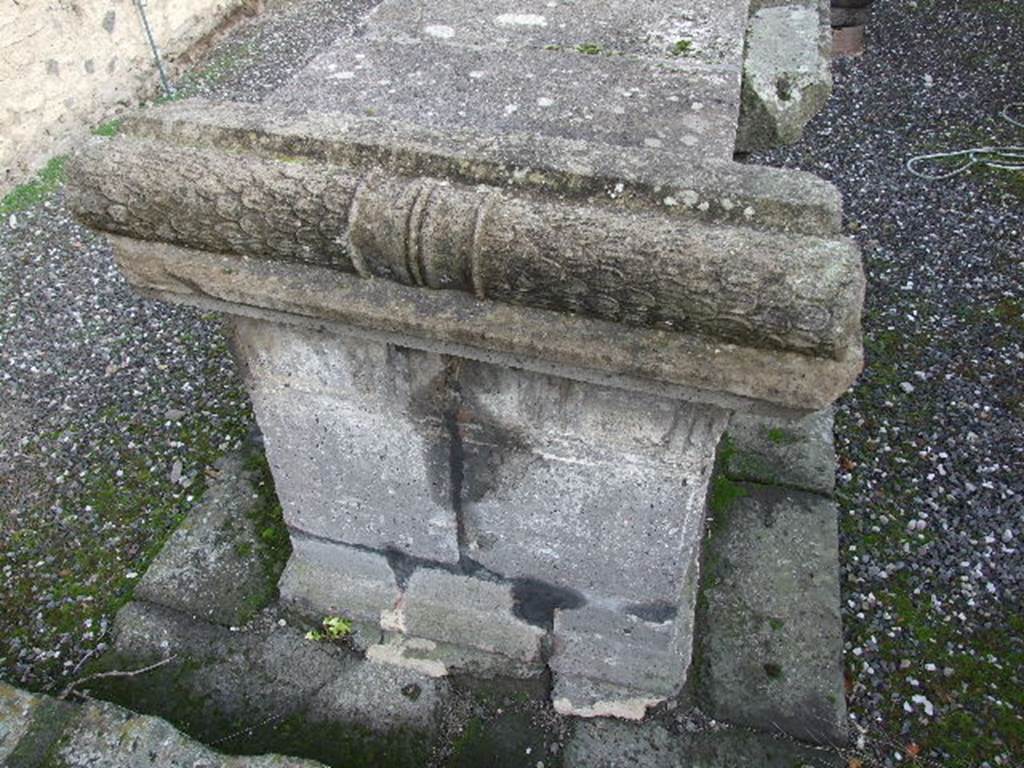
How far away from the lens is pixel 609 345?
60.3 inches

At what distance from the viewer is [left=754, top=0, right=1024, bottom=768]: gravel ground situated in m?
2.89

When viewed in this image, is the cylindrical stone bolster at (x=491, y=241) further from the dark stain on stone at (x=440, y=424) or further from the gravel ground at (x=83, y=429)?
the gravel ground at (x=83, y=429)

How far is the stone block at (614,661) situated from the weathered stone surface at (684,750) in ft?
0.23

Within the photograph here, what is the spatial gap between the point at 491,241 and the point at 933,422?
130 inches

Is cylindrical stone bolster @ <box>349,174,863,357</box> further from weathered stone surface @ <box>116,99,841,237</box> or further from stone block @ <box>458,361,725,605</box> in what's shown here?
stone block @ <box>458,361,725,605</box>

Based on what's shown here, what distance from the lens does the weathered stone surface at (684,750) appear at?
250 centimetres

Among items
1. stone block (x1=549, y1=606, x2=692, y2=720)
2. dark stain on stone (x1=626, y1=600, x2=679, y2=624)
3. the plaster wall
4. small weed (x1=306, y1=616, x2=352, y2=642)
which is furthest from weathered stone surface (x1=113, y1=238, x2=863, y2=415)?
the plaster wall

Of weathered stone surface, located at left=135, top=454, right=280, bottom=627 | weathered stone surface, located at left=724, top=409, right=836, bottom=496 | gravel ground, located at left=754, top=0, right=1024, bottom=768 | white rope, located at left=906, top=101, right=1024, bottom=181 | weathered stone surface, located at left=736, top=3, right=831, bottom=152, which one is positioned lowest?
gravel ground, located at left=754, top=0, right=1024, bottom=768

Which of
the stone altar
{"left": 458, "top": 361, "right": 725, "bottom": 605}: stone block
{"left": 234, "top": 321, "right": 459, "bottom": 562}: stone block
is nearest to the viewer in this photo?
the stone altar

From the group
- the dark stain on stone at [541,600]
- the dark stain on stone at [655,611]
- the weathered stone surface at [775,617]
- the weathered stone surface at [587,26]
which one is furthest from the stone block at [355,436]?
the weathered stone surface at [587,26]

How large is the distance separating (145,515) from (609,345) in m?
2.65

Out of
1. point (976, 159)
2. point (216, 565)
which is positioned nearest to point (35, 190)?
point (216, 565)

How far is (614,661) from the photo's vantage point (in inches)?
102

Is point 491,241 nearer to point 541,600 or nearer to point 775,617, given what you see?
point 541,600
